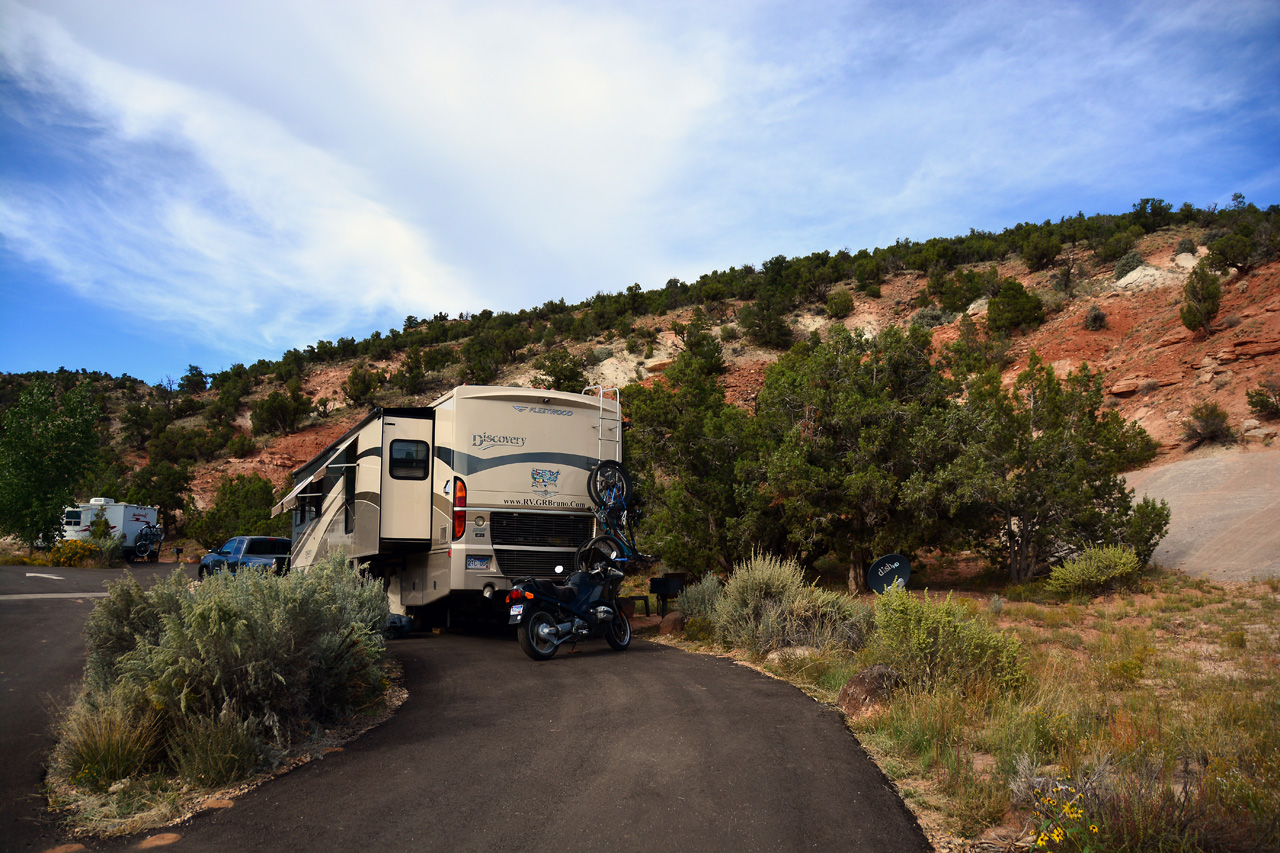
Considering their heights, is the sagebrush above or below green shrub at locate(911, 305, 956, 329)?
below

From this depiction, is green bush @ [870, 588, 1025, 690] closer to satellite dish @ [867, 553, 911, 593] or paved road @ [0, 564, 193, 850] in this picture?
satellite dish @ [867, 553, 911, 593]

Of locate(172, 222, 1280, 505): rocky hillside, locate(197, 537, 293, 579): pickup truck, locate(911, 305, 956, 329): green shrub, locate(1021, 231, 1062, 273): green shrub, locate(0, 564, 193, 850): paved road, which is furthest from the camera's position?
locate(1021, 231, 1062, 273): green shrub

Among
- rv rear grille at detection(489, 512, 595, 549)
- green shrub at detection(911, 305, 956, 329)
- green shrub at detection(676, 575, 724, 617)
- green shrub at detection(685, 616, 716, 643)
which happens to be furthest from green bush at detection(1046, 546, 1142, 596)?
green shrub at detection(911, 305, 956, 329)

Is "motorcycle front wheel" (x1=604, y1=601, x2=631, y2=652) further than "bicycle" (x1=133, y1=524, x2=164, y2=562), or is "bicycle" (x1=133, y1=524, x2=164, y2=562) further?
"bicycle" (x1=133, y1=524, x2=164, y2=562)

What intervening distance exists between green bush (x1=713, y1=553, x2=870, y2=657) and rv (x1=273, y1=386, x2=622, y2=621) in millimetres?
2566

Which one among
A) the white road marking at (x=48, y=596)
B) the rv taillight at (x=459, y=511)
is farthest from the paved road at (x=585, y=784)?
the white road marking at (x=48, y=596)

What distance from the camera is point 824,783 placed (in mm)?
4617

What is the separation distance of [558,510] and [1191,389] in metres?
29.6

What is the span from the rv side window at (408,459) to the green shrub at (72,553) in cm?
2156

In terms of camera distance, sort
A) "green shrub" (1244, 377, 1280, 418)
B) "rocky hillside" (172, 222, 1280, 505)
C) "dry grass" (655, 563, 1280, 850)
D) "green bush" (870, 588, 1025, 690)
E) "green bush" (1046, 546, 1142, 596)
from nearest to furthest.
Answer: "dry grass" (655, 563, 1280, 850)
"green bush" (870, 588, 1025, 690)
"green bush" (1046, 546, 1142, 596)
"green shrub" (1244, 377, 1280, 418)
"rocky hillside" (172, 222, 1280, 505)

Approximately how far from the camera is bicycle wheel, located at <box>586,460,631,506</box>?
1118cm

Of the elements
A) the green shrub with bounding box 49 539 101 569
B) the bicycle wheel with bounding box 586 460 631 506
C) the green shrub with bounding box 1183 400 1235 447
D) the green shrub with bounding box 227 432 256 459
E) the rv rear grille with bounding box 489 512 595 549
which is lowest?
the green shrub with bounding box 49 539 101 569

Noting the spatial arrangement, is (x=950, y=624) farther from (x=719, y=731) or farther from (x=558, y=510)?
(x=558, y=510)

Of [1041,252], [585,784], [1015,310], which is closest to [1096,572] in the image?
[585,784]
